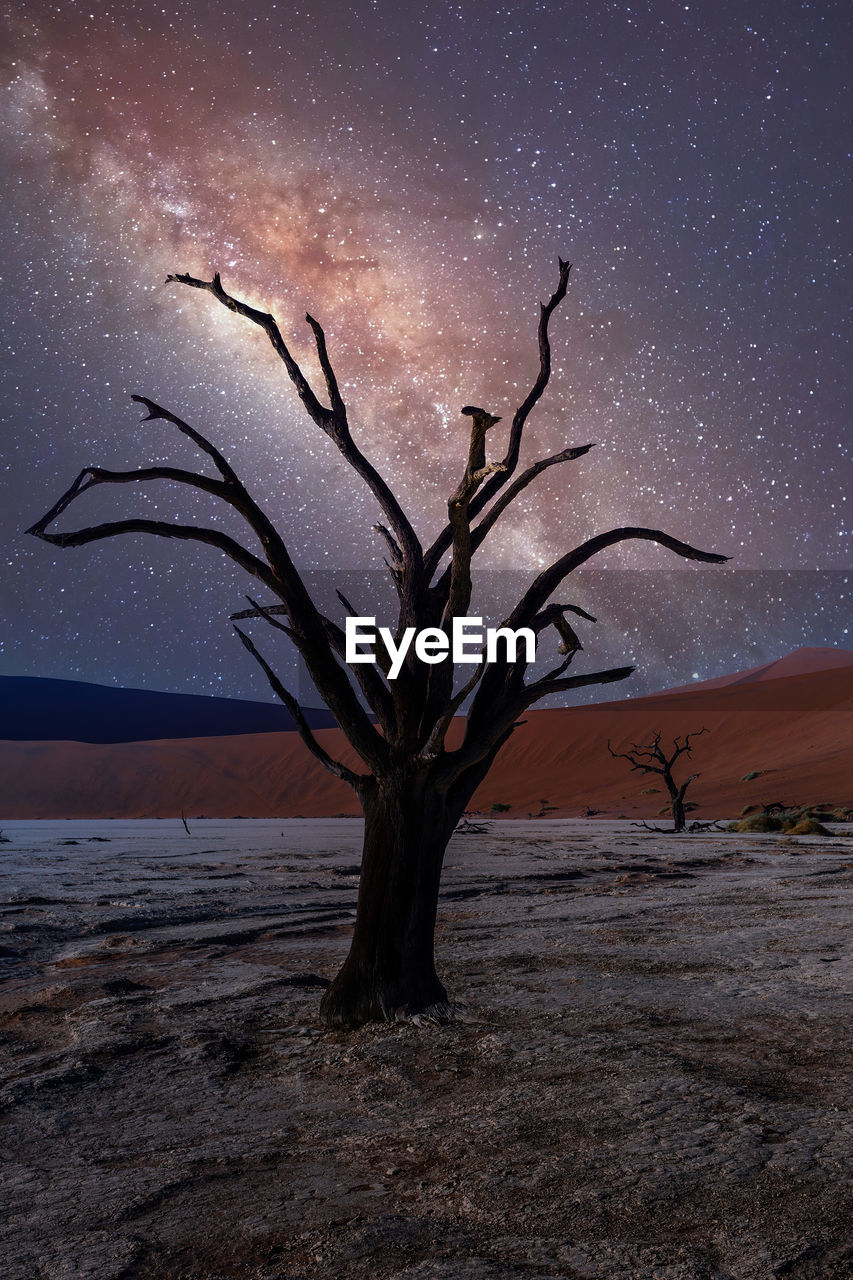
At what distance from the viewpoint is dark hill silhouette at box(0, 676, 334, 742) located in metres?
102

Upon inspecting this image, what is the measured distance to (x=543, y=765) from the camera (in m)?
63.3

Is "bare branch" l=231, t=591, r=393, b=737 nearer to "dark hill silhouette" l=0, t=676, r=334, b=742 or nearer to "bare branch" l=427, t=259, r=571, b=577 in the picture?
"bare branch" l=427, t=259, r=571, b=577

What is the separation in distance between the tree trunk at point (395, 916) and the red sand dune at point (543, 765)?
3519 centimetres

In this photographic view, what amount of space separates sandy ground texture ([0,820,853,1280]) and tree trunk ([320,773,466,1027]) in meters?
0.28

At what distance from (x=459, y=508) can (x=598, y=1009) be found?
3.12m

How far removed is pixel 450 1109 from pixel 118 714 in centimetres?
11423

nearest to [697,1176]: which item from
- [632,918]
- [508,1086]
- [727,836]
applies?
[508,1086]

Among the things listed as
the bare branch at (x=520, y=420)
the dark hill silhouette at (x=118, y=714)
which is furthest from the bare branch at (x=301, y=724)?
the dark hill silhouette at (x=118, y=714)

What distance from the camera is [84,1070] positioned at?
472 centimetres

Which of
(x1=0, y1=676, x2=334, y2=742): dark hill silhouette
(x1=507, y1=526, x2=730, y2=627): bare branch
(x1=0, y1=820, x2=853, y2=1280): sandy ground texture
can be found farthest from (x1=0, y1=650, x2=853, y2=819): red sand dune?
(x1=507, y1=526, x2=730, y2=627): bare branch

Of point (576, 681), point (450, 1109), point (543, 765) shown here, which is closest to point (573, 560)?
point (576, 681)

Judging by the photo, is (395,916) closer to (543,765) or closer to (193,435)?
Answer: (193,435)

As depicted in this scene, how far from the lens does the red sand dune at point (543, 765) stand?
47.9m

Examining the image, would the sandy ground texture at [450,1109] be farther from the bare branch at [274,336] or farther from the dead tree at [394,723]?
the bare branch at [274,336]
